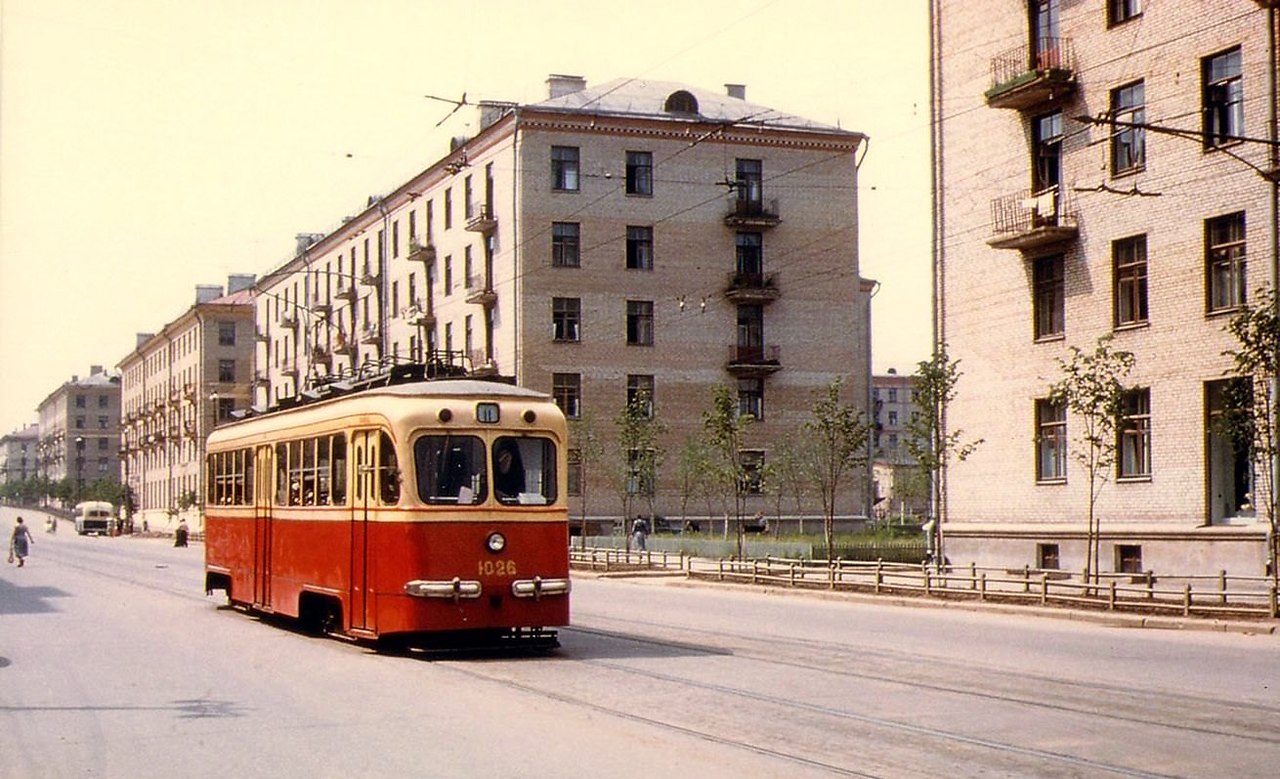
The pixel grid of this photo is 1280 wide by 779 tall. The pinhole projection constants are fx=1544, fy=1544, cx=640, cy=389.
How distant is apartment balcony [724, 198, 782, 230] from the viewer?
57.9 meters

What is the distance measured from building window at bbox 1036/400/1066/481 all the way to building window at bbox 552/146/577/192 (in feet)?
91.2

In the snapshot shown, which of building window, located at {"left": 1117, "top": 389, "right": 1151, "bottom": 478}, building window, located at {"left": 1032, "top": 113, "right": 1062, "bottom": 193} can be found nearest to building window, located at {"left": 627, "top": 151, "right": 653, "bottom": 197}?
building window, located at {"left": 1032, "top": 113, "right": 1062, "bottom": 193}

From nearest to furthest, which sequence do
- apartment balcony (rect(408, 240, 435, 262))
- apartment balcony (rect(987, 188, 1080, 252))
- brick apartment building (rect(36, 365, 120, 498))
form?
apartment balcony (rect(987, 188, 1080, 252)) < apartment balcony (rect(408, 240, 435, 262)) < brick apartment building (rect(36, 365, 120, 498))

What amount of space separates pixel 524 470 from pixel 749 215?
4248 cm

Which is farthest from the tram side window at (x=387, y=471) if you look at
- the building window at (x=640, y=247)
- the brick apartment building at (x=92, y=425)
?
the brick apartment building at (x=92, y=425)

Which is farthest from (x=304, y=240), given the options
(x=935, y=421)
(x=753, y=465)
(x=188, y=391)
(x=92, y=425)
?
(x=92, y=425)

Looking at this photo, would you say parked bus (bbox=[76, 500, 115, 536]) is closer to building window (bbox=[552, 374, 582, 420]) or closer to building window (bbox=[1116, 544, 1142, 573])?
building window (bbox=[552, 374, 582, 420])

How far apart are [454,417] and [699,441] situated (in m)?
39.0

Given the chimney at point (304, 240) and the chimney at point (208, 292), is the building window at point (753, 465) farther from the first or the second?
the chimney at point (208, 292)

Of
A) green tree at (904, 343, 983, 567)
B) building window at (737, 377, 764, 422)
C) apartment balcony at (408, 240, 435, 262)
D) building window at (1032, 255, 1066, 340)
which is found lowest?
green tree at (904, 343, 983, 567)

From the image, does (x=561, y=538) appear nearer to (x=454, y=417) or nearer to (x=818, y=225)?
(x=454, y=417)

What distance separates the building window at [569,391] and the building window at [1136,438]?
2863cm

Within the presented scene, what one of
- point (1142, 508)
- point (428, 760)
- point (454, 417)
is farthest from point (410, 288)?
point (428, 760)

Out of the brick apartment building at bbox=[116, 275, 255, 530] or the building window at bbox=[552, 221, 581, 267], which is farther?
the brick apartment building at bbox=[116, 275, 255, 530]
